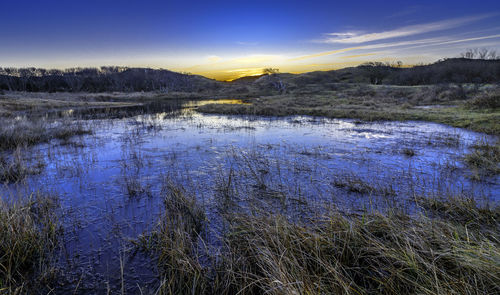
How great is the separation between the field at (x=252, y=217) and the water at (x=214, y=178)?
0.05 m

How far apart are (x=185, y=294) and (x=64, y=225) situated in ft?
13.0

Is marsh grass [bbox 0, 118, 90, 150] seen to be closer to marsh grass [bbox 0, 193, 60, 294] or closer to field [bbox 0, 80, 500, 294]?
field [bbox 0, 80, 500, 294]

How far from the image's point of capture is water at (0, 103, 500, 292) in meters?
Answer: 4.91

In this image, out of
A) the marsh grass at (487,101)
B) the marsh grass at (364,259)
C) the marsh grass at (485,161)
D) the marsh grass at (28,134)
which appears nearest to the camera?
the marsh grass at (364,259)

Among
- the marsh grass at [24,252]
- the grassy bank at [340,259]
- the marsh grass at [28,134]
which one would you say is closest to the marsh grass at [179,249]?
the grassy bank at [340,259]

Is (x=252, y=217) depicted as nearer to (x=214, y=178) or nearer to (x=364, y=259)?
(x=364, y=259)

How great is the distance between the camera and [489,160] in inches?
352

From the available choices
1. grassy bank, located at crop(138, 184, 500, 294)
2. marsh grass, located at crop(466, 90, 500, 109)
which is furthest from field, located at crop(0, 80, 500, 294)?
marsh grass, located at crop(466, 90, 500, 109)

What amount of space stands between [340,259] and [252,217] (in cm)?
180

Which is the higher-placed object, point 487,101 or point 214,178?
point 487,101

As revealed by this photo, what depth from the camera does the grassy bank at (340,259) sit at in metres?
2.94

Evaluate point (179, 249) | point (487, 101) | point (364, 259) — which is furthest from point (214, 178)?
Answer: point (487, 101)

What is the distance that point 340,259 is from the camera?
12.3ft

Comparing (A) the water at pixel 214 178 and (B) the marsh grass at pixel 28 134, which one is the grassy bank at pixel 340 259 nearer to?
(A) the water at pixel 214 178
